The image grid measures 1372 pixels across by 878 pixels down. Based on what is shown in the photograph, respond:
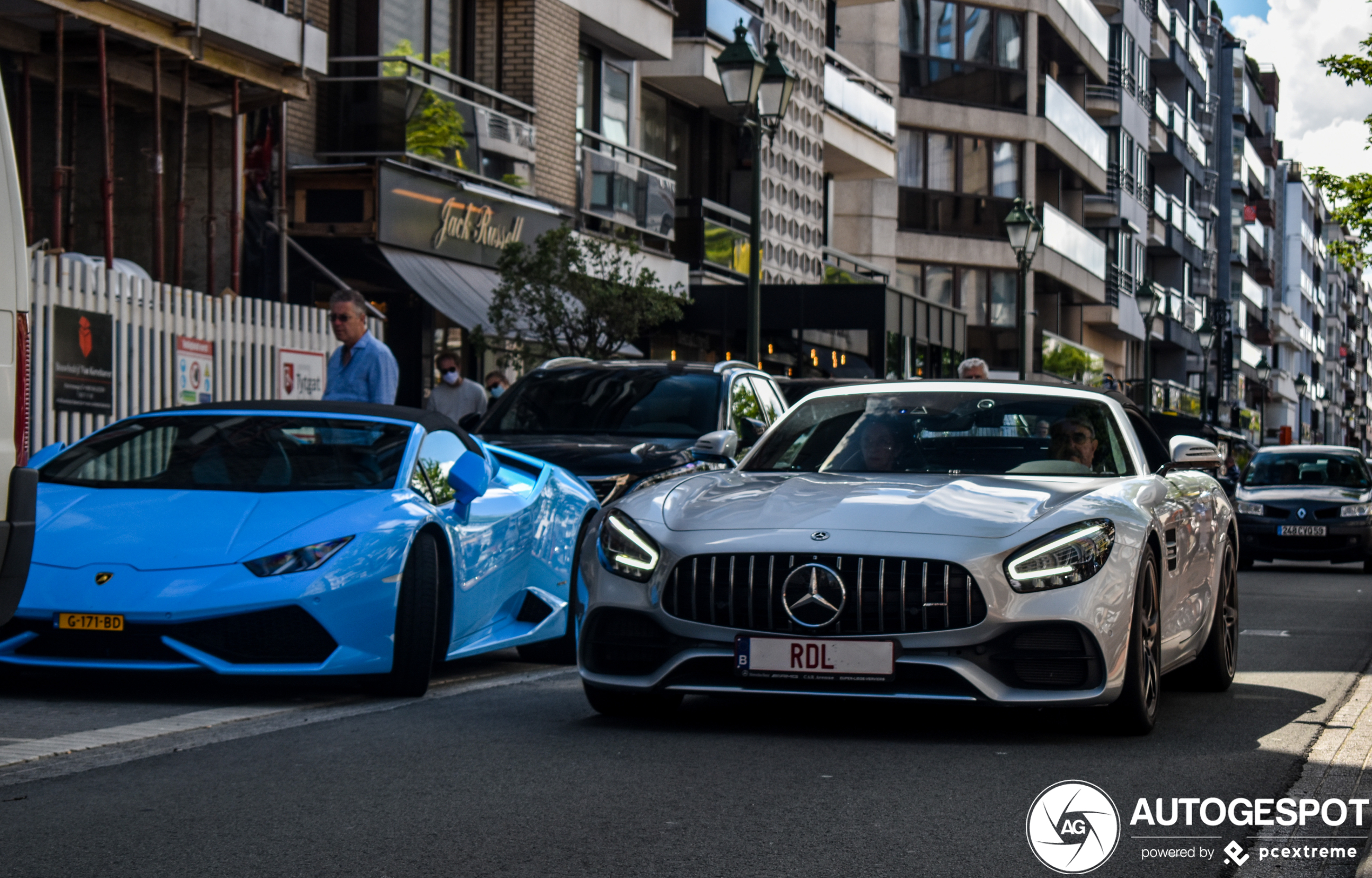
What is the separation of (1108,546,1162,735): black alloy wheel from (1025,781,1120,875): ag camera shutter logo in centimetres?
102

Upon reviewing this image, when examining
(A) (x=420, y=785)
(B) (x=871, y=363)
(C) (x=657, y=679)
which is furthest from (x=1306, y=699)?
(B) (x=871, y=363)

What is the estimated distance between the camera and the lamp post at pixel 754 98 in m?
19.0

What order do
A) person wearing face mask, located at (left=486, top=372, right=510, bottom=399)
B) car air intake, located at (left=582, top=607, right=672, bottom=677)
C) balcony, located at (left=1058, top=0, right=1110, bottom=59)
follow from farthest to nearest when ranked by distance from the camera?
Result: balcony, located at (left=1058, top=0, right=1110, bottom=59)
person wearing face mask, located at (left=486, top=372, right=510, bottom=399)
car air intake, located at (left=582, top=607, right=672, bottom=677)

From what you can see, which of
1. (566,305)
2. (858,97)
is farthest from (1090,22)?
(566,305)

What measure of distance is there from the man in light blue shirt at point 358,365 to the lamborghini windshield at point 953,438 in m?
4.06

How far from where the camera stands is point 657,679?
6.96 meters

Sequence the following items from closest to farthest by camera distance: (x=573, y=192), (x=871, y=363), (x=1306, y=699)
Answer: (x=1306, y=699)
(x=573, y=192)
(x=871, y=363)

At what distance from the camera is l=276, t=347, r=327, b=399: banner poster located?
19406 millimetres

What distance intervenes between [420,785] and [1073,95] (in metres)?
59.0

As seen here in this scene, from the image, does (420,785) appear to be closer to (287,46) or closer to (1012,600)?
(1012,600)

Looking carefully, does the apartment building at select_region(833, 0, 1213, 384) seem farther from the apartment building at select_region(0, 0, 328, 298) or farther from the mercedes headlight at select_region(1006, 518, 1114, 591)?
the mercedes headlight at select_region(1006, 518, 1114, 591)

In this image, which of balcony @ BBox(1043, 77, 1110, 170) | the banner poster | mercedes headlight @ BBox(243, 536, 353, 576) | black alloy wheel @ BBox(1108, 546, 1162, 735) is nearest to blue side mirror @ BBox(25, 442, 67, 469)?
mercedes headlight @ BBox(243, 536, 353, 576)

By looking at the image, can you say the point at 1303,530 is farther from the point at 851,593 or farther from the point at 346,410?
the point at 851,593

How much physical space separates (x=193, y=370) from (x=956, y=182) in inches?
1506
